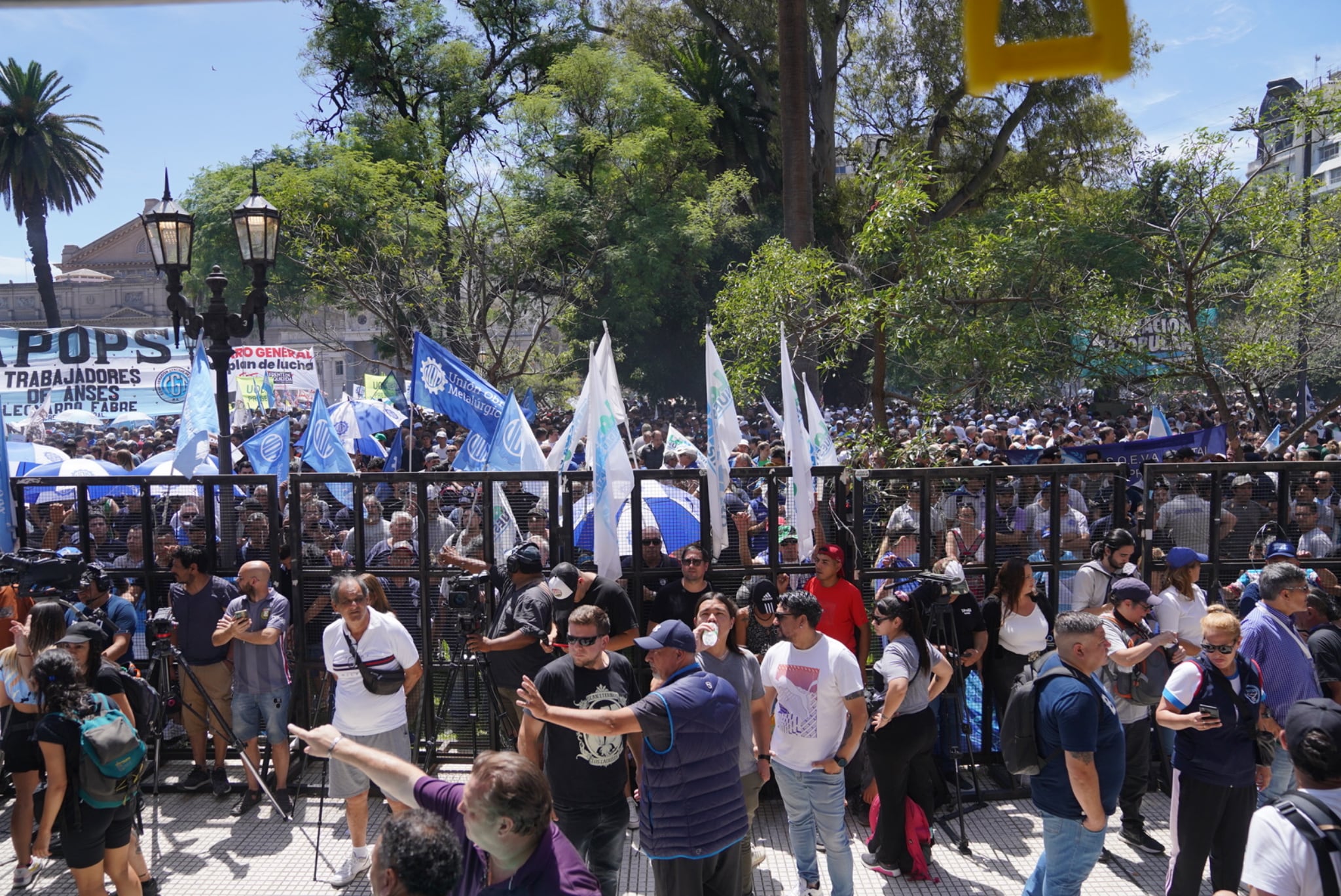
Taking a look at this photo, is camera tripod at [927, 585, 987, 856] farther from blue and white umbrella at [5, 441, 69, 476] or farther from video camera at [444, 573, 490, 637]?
blue and white umbrella at [5, 441, 69, 476]

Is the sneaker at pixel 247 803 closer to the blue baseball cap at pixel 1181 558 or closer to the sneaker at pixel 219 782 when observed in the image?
the sneaker at pixel 219 782

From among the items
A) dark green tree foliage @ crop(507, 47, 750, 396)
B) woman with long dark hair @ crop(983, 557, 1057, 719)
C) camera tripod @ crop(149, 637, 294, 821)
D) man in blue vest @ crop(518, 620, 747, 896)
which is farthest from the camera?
dark green tree foliage @ crop(507, 47, 750, 396)

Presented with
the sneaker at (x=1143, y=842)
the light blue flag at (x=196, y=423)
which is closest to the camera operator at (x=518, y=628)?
the sneaker at (x=1143, y=842)

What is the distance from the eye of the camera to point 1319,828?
3053 mm

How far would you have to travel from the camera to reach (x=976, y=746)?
23.6ft

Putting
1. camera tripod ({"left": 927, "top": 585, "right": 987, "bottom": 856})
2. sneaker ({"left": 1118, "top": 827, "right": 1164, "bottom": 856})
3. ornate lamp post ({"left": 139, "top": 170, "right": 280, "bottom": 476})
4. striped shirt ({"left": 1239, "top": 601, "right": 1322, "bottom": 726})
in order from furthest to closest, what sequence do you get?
ornate lamp post ({"left": 139, "top": 170, "right": 280, "bottom": 476}) < sneaker ({"left": 1118, "top": 827, "right": 1164, "bottom": 856}) < camera tripod ({"left": 927, "top": 585, "right": 987, "bottom": 856}) < striped shirt ({"left": 1239, "top": 601, "right": 1322, "bottom": 726})

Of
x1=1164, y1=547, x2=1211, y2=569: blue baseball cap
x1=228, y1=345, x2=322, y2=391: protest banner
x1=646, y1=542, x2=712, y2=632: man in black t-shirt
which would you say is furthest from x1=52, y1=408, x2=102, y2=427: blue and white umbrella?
x1=1164, y1=547, x2=1211, y2=569: blue baseball cap

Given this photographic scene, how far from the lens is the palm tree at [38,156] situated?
41.3 metres

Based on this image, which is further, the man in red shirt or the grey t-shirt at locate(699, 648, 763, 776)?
the man in red shirt

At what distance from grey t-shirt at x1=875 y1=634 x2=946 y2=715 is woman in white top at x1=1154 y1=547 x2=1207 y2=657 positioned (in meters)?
1.57

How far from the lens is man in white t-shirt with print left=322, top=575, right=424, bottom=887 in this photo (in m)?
5.71

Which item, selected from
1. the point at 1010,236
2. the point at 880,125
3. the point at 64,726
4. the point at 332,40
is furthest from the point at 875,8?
the point at 64,726

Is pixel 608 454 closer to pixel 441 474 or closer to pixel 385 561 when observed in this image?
pixel 441 474

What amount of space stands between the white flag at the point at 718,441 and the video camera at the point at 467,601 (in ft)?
5.33
